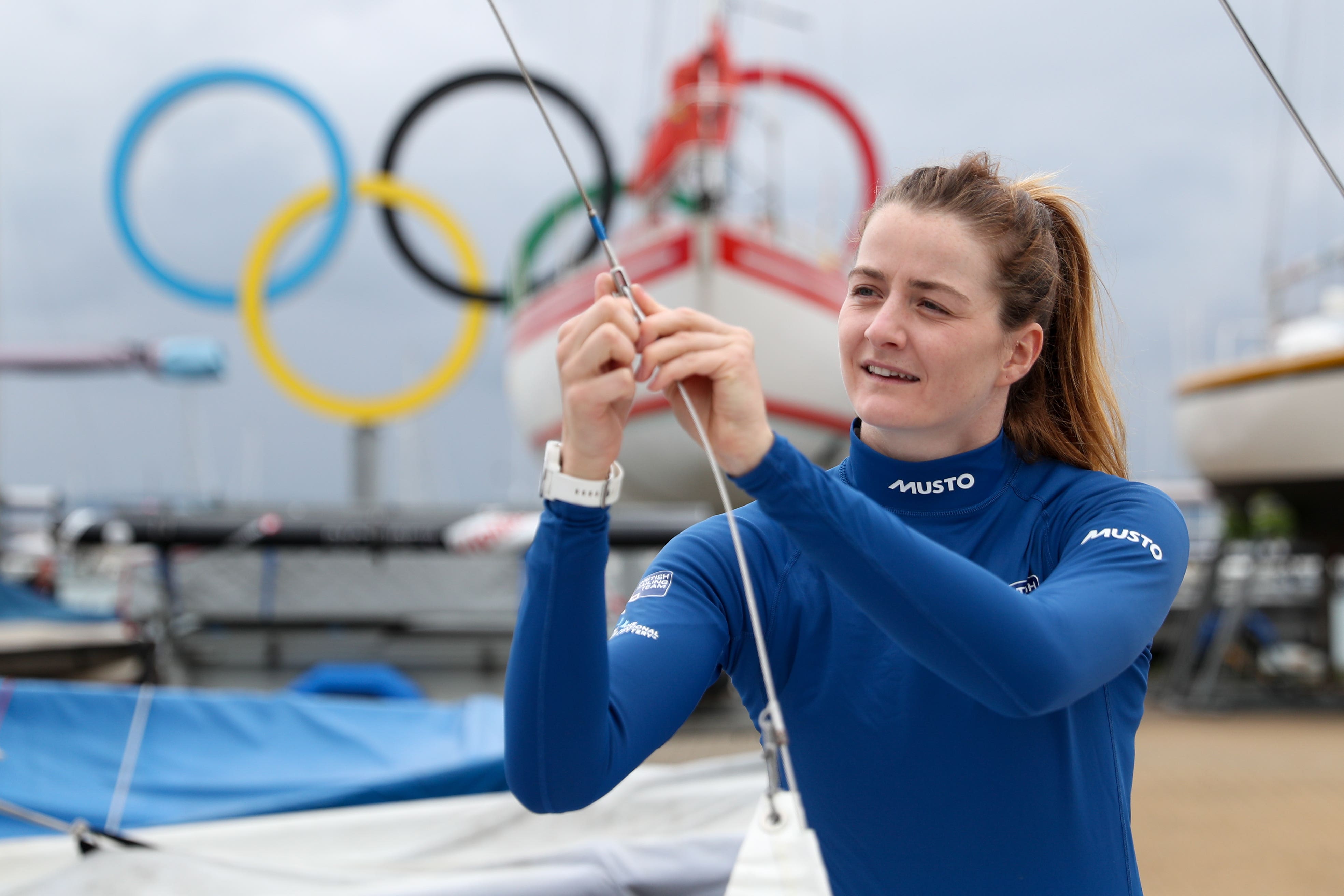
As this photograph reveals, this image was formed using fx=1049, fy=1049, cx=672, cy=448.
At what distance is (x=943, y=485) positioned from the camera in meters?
1.22

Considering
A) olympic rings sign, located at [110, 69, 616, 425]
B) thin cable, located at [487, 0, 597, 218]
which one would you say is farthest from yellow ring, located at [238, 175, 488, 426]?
thin cable, located at [487, 0, 597, 218]

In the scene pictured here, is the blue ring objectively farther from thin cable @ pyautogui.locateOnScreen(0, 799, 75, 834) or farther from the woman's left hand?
the woman's left hand

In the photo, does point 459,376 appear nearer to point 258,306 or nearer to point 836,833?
point 258,306

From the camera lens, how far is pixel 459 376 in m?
10.4

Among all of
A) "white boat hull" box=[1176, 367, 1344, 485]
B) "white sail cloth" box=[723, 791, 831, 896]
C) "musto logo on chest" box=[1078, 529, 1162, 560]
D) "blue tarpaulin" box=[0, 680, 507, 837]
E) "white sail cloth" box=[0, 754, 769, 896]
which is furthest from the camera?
"white boat hull" box=[1176, 367, 1344, 485]

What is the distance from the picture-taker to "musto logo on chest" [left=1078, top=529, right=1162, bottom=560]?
1.07 metres

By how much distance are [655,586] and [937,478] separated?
0.35 m

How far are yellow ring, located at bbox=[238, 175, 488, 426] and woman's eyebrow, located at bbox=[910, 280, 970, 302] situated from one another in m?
9.43

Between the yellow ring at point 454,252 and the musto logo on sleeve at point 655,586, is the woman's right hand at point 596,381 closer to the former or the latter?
the musto logo on sleeve at point 655,586

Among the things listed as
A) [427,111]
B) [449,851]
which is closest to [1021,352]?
[449,851]

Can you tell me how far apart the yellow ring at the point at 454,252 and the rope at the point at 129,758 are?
6497mm

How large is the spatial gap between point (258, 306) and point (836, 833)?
9401 mm

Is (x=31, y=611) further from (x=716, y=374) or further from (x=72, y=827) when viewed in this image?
(x=716, y=374)

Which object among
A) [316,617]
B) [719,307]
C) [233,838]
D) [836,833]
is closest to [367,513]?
[316,617]
